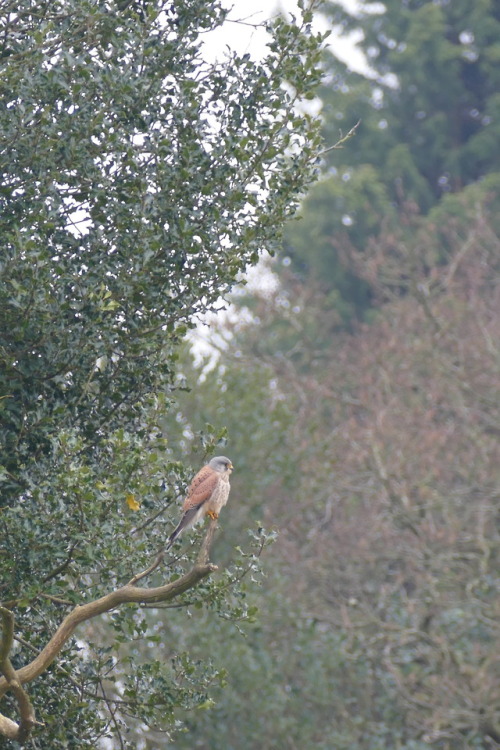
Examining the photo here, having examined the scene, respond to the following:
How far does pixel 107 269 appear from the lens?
23.1ft

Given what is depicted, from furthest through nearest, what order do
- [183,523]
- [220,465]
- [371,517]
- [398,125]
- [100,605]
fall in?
[398,125], [371,517], [220,465], [183,523], [100,605]

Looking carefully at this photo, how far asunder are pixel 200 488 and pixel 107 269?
1460 mm

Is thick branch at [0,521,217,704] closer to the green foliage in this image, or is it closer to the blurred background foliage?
the blurred background foliage

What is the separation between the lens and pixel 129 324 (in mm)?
7148

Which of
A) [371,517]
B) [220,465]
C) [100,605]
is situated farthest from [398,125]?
[100,605]

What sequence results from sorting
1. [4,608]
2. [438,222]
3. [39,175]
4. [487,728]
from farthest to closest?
[438,222], [487,728], [39,175], [4,608]

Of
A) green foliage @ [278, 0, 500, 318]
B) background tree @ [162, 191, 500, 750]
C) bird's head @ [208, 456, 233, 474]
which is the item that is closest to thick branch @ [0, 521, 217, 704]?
bird's head @ [208, 456, 233, 474]

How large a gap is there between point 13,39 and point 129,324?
199cm

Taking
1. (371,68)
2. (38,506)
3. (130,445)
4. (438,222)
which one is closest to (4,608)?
(38,506)

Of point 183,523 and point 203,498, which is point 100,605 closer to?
point 183,523

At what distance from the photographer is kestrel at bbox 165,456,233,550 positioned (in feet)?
23.0

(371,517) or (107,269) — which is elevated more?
(371,517)

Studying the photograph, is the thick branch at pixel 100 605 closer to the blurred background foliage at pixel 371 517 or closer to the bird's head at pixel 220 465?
the bird's head at pixel 220 465

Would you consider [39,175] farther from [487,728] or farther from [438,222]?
[438,222]
